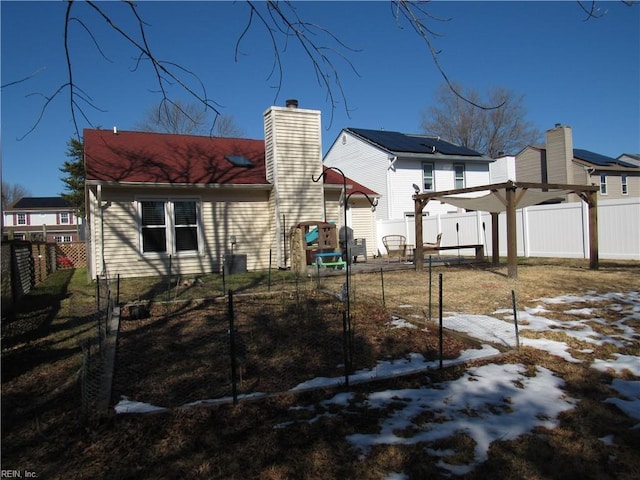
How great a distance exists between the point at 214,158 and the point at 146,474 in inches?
523

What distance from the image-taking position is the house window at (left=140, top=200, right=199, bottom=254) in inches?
502

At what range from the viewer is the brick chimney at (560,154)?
1137 inches

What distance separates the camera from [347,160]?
2614 centimetres

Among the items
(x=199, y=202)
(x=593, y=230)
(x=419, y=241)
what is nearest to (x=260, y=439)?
(x=419, y=241)

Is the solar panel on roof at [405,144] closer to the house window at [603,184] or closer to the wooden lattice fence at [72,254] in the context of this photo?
the house window at [603,184]

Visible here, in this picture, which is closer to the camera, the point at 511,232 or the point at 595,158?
the point at 511,232

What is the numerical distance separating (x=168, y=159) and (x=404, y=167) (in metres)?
12.1

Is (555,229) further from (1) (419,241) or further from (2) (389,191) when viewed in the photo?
(2) (389,191)

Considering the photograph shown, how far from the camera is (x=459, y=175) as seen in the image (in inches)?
961

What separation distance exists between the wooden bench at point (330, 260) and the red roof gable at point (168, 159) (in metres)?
3.08

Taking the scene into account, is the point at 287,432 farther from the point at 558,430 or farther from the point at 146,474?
the point at 558,430

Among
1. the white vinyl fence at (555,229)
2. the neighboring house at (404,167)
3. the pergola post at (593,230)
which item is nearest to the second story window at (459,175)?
the neighboring house at (404,167)

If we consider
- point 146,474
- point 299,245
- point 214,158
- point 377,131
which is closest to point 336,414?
point 146,474

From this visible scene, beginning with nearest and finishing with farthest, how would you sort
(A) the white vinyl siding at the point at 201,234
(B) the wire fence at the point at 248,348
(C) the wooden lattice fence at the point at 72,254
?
(B) the wire fence at the point at 248,348, (A) the white vinyl siding at the point at 201,234, (C) the wooden lattice fence at the point at 72,254
